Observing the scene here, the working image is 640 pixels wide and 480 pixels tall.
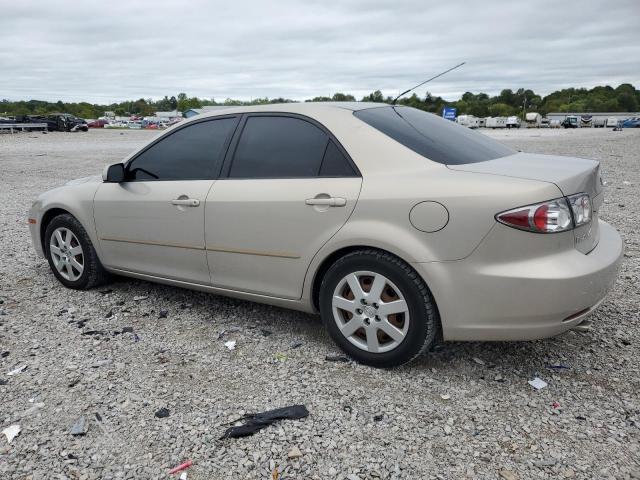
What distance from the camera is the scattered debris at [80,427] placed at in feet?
9.45

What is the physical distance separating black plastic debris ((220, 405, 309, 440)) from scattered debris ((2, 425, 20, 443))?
109cm

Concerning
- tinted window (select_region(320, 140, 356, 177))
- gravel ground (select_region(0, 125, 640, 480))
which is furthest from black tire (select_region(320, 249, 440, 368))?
tinted window (select_region(320, 140, 356, 177))

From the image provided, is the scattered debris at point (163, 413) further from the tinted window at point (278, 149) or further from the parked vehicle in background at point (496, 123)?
the parked vehicle in background at point (496, 123)

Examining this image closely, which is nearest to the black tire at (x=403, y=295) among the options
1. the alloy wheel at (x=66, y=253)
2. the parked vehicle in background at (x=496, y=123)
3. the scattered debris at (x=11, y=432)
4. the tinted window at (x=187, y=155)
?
the tinted window at (x=187, y=155)

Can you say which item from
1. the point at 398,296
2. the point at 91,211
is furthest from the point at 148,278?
the point at 398,296

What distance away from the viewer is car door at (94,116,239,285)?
4105 millimetres

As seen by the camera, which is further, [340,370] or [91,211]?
[91,211]

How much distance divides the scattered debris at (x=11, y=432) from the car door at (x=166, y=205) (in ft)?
5.26

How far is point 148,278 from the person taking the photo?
4570mm

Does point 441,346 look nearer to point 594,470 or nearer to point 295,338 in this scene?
point 295,338

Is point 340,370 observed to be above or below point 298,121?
below

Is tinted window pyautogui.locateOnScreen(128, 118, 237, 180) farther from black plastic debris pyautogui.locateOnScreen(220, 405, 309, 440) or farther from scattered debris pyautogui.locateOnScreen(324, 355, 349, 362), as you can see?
black plastic debris pyautogui.locateOnScreen(220, 405, 309, 440)

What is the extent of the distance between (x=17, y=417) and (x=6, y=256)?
158 inches

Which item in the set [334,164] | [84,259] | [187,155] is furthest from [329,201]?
[84,259]
